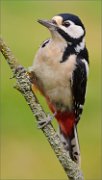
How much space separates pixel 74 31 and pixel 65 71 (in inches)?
11.9

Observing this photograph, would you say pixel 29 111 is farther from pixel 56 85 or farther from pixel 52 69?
pixel 52 69

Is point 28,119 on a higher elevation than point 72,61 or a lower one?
lower

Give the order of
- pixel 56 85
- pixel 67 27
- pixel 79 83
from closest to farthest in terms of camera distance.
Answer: pixel 67 27
pixel 56 85
pixel 79 83

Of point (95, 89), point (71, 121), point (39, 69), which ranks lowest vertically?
point (95, 89)

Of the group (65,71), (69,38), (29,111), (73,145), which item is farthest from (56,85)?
(29,111)

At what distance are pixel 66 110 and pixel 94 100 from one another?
5154mm

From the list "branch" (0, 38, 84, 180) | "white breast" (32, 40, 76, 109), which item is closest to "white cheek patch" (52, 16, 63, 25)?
"white breast" (32, 40, 76, 109)

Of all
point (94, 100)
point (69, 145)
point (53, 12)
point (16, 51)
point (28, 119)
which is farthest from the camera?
point (53, 12)

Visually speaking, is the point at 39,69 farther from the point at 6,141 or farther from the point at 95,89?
the point at 95,89

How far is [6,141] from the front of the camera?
9.26 meters

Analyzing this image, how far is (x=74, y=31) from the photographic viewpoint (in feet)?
16.7

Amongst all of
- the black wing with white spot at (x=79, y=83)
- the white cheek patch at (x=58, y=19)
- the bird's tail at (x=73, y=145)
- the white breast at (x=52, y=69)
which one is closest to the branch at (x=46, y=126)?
the bird's tail at (x=73, y=145)

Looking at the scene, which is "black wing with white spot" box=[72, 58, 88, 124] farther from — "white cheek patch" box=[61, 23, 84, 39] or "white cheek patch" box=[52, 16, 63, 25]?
"white cheek patch" box=[52, 16, 63, 25]

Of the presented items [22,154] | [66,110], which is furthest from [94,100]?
[66,110]
